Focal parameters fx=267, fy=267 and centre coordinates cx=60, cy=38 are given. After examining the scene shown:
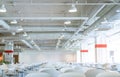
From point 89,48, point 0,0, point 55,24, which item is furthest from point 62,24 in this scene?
point 89,48

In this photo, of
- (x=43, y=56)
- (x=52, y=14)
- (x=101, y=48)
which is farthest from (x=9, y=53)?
(x=52, y=14)

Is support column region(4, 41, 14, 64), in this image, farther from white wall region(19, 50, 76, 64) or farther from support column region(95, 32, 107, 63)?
white wall region(19, 50, 76, 64)

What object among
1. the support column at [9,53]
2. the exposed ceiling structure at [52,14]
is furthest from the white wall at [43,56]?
the exposed ceiling structure at [52,14]

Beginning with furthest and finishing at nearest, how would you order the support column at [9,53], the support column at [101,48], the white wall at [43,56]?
the white wall at [43,56] < the support column at [9,53] < the support column at [101,48]

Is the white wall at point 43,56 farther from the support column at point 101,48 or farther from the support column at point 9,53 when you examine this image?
the support column at point 101,48

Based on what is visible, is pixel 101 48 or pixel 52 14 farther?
pixel 101 48

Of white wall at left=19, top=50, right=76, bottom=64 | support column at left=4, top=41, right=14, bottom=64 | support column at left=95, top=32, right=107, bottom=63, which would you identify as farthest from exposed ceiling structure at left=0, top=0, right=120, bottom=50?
white wall at left=19, top=50, right=76, bottom=64

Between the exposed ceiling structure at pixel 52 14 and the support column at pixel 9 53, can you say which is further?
the support column at pixel 9 53

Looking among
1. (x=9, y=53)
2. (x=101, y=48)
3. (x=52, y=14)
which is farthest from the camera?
(x=9, y=53)

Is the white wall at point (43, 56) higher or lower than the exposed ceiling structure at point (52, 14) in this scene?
lower

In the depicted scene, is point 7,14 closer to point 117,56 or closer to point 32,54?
point 117,56

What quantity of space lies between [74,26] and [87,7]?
22.0 ft

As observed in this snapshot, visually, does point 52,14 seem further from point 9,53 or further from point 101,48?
point 9,53

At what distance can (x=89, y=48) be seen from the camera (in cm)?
3791
